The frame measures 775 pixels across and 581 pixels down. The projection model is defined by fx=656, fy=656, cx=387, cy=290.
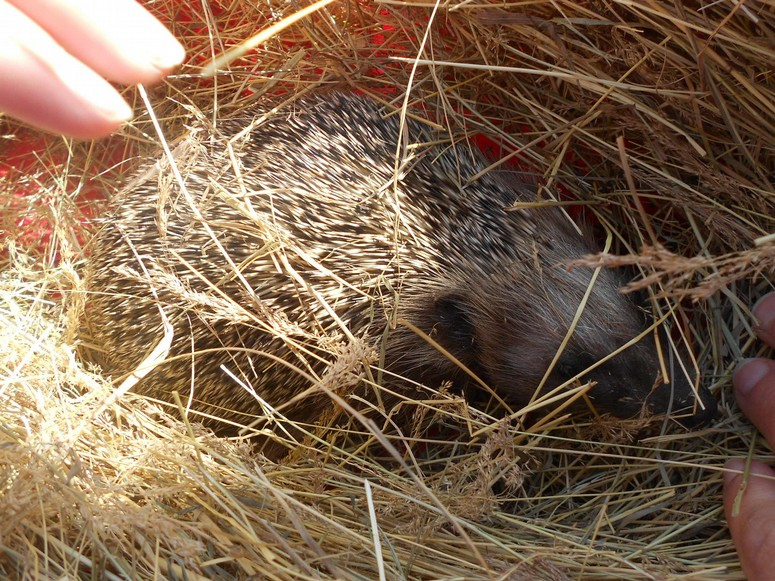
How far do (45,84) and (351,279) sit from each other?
154 centimetres

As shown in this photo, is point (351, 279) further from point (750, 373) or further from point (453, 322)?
point (750, 373)

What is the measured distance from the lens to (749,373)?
9.27ft

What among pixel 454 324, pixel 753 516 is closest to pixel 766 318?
pixel 753 516

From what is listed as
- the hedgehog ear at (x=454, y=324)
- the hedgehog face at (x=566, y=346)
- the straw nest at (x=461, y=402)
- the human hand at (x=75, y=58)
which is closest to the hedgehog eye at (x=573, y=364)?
the hedgehog face at (x=566, y=346)

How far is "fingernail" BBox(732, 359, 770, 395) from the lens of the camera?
279 cm

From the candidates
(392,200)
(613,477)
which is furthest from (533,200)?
(613,477)

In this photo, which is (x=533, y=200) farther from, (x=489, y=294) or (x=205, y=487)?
(x=205, y=487)

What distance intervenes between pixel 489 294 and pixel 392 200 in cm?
61

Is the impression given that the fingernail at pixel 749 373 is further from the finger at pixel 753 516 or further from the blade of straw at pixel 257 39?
the blade of straw at pixel 257 39

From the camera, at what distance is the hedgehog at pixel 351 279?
9.12 feet

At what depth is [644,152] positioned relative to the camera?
10.2ft

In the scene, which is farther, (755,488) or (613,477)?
(613,477)

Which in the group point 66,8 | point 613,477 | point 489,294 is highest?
point 66,8

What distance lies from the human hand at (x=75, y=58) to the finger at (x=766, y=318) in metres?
2.57
